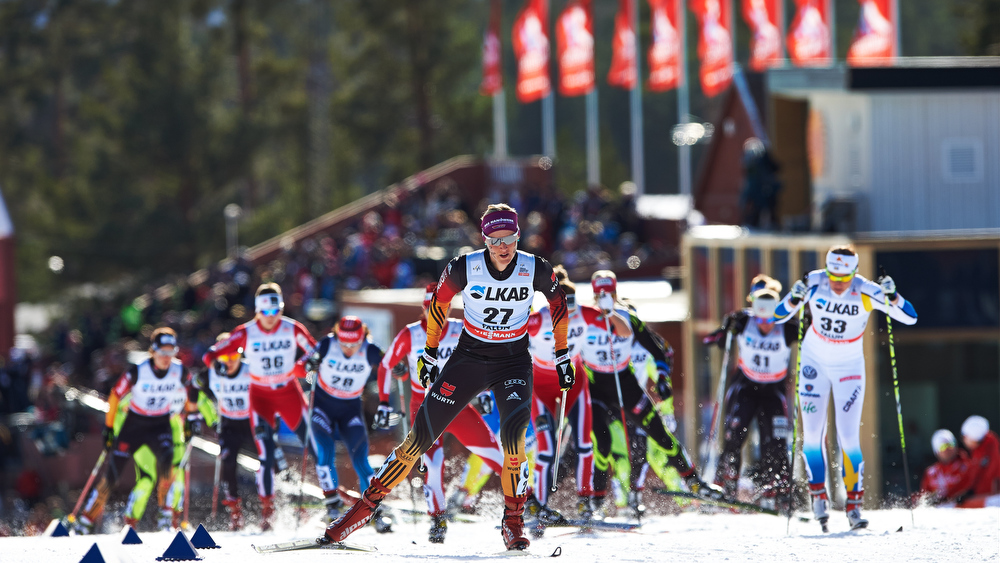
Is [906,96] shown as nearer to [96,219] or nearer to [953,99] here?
[953,99]

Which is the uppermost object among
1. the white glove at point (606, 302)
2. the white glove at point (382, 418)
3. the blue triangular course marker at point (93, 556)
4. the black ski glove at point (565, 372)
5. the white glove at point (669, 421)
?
the white glove at point (606, 302)

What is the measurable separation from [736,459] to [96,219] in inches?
1444

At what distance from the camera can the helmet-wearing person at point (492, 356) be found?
27.6 ft

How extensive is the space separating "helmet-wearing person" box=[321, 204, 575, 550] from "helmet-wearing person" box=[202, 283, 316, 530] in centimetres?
333

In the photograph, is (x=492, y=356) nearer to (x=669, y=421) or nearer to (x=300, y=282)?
(x=669, y=421)

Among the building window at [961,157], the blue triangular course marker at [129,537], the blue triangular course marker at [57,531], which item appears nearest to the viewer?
the blue triangular course marker at [129,537]

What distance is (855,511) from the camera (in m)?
10.1

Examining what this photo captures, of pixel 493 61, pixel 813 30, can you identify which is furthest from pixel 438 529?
pixel 493 61

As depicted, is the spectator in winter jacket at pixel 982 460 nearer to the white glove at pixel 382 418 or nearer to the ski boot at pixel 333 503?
the ski boot at pixel 333 503

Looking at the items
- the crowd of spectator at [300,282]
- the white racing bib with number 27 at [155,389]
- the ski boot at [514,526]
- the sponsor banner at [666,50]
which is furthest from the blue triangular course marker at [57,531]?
the sponsor banner at [666,50]

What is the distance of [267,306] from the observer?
11.6 meters

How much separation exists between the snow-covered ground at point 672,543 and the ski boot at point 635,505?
0.38ft

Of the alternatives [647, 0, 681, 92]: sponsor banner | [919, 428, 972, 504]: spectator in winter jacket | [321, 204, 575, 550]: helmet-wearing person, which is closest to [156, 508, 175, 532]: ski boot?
[321, 204, 575, 550]: helmet-wearing person

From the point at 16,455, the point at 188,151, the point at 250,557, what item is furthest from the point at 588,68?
the point at 250,557
